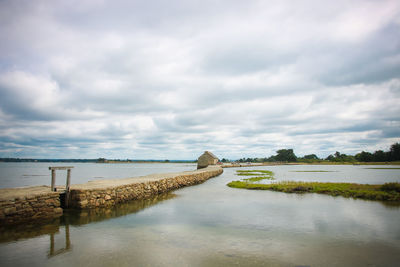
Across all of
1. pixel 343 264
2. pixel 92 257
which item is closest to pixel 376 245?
pixel 343 264

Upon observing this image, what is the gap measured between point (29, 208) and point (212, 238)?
26.8 ft

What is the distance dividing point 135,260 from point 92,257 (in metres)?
1.27

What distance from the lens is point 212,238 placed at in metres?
7.45

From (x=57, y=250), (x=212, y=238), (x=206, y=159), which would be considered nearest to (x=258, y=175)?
(x=206, y=159)

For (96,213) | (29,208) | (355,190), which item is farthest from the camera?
(355,190)

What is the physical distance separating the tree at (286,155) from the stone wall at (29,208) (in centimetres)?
13935

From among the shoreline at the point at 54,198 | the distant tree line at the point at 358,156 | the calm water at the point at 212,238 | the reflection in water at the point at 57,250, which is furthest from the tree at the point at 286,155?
the reflection in water at the point at 57,250

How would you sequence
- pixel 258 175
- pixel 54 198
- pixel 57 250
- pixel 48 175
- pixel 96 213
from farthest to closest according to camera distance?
pixel 48 175, pixel 258 175, pixel 96 213, pixel 54 198, pixel 57 250

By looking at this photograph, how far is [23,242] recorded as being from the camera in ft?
23.2

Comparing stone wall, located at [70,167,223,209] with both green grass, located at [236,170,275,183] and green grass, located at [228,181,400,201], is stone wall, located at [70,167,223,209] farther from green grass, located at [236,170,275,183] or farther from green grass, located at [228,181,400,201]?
green grass, located at [236,170,275,183]

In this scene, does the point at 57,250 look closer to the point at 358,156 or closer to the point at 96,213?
the point at 96,213

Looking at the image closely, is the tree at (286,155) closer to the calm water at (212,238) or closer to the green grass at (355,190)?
the green grass at (355,190)

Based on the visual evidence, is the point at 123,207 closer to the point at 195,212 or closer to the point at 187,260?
the point at 195,212

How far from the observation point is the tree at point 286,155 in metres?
134
